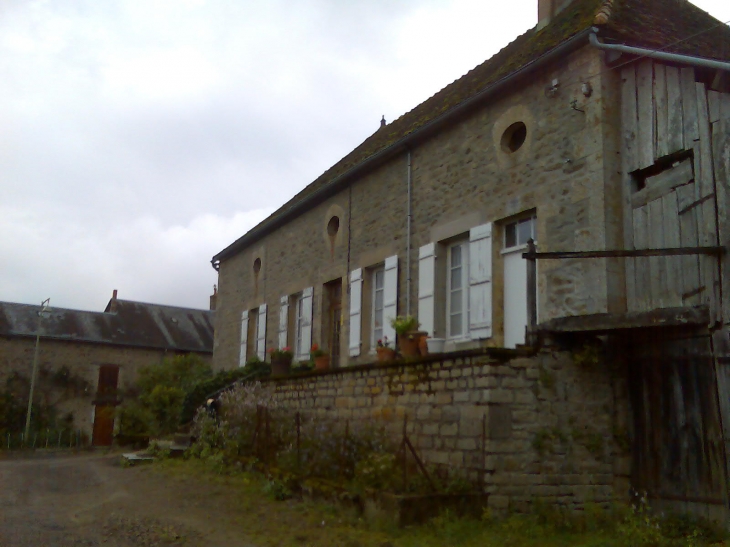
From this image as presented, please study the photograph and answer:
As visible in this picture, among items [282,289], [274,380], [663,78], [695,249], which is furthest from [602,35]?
[282,289]

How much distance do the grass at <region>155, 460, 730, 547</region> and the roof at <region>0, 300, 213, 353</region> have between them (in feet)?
82.1

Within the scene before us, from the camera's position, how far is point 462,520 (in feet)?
21.8

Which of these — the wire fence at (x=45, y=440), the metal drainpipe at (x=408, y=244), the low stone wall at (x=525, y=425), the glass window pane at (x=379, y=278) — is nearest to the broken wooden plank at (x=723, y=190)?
the low stone wall at (x=525, y=425)

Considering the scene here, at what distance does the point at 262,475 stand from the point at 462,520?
156 inches

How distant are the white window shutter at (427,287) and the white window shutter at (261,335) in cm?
656

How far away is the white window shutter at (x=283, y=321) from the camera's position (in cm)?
1534

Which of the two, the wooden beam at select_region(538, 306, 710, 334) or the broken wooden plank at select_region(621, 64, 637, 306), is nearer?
the wooden beam at select_region(538, 306, 710, 334)

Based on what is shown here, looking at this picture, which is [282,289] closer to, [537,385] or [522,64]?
[522,64]

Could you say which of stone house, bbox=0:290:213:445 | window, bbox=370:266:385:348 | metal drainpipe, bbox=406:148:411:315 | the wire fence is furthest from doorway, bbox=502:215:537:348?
stone house, bbox=0:290:213:445

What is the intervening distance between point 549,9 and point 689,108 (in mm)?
4542

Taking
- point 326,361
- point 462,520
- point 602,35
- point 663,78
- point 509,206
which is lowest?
point 462,520

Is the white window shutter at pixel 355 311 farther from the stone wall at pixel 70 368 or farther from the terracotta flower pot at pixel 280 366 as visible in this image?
the stone wall at pixel 70 368

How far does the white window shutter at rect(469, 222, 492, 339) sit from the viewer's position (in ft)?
30.5

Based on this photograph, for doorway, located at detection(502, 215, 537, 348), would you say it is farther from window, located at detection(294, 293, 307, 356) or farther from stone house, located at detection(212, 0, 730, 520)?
window, located at detection(294, 293, 307, 356)
